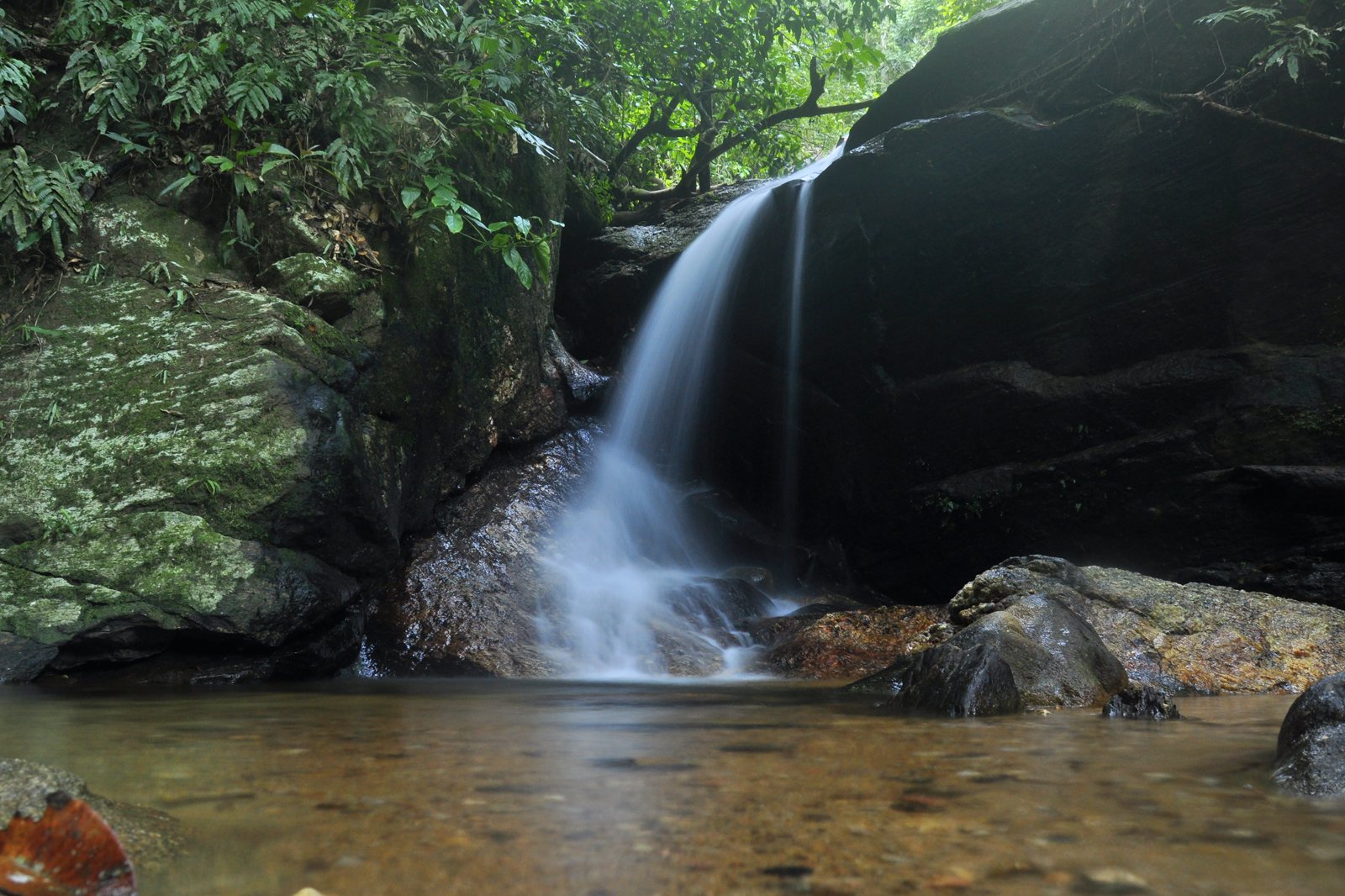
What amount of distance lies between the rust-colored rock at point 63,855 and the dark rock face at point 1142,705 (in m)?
3.39

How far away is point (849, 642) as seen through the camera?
19.8 feet

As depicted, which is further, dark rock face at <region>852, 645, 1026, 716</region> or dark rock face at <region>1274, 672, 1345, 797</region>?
dark rock face at <region>852, 645, 1026, 716</region>

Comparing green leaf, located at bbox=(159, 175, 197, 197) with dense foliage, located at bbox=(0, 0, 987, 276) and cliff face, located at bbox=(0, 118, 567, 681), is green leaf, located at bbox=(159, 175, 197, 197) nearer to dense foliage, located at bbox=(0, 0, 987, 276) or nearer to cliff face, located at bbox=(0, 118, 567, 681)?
dense foliage, located at bbox=(0, 0, 987, 276)

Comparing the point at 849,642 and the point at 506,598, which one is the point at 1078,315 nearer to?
the point at 849,642

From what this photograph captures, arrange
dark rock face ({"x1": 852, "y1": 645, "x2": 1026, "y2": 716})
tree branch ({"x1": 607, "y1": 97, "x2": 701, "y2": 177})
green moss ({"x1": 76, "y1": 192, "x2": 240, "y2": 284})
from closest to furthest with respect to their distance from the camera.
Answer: dark rock face ({"x1": 852, "y1": 645, "x2": 1026, "y2": 716}) < green moss ({"x1": 76, "y1": 192, "x2": 240, "y2": 284}) < tree branch ({"x1": 607, "y1": 97, "x2": 701, "y2": 177})

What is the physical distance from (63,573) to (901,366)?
746cm

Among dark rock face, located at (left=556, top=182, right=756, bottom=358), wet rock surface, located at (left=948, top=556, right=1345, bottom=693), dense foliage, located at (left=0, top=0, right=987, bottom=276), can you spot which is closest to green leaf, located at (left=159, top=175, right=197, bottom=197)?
dense foliage, located at (left=0, top=0, right=987, bottom=276)

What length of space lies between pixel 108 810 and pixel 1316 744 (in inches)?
106

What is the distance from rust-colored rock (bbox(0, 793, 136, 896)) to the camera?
3.65 feet

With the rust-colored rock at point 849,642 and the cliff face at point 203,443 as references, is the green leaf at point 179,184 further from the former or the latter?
the rust-colored rock at point 849,642

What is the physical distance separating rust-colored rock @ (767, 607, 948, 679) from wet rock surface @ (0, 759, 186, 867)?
4.55m

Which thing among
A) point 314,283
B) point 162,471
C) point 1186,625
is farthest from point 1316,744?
point 314,283

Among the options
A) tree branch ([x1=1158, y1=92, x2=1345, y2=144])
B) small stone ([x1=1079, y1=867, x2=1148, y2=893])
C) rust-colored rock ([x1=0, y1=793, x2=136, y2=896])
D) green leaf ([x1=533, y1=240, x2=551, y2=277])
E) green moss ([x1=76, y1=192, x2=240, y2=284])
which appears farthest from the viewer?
tree branch ([x1=1158, y1=92, x2=1345, y2=144])

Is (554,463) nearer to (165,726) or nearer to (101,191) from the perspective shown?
(101,191)
